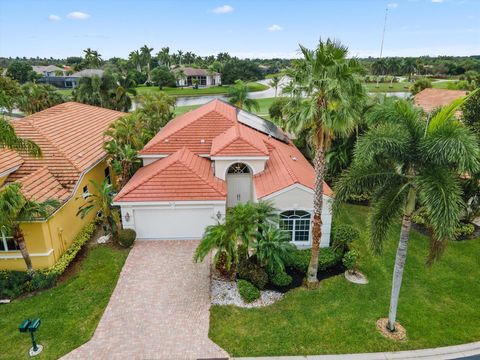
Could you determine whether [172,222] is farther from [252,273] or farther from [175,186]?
[252,273]

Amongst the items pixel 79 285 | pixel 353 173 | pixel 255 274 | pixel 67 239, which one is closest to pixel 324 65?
pixel 353 173

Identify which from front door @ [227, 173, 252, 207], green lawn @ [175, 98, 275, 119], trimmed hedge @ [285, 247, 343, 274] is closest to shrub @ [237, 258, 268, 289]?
trimmed hedge @ [285, 247, 343, 274]

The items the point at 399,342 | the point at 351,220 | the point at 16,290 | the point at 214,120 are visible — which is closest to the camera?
the point at 399,342

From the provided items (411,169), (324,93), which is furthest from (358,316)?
(324,93)

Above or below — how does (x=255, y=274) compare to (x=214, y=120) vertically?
below

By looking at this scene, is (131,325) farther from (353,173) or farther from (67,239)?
(353,173)

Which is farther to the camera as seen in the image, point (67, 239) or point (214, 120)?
point (214, 120)

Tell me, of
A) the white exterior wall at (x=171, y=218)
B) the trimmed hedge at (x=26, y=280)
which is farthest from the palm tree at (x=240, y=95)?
the trimmed hedge at (x=26, y=280)
